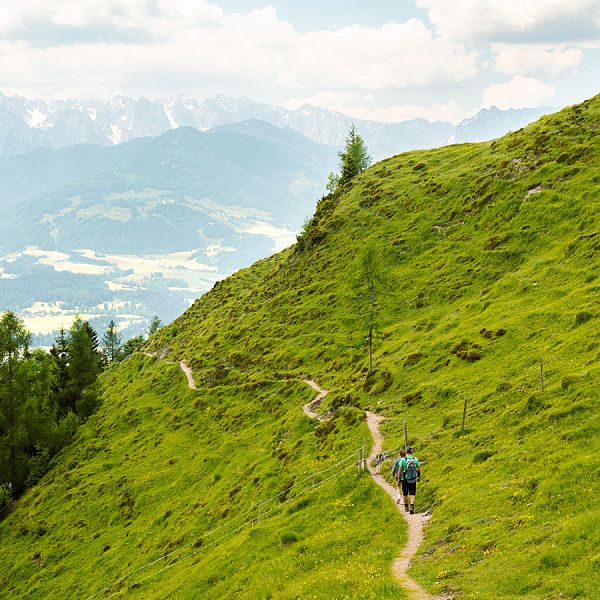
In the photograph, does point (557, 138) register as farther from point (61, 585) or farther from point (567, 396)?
point (61, 585)

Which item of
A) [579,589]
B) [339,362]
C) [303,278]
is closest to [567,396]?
[579,589]

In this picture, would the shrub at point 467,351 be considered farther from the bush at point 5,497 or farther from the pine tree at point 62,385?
the pine tree at point 62,385

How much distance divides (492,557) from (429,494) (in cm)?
930

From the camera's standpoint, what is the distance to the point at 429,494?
28.7 meters

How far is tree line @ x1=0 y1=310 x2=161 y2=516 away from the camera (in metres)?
75.1

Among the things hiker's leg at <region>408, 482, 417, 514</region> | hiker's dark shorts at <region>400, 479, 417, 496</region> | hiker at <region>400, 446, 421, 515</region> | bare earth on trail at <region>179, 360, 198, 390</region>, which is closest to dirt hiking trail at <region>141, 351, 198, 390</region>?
bare earth on trail at <region>179, 360, 198, 390</region>

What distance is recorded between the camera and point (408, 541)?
2498 centimetres

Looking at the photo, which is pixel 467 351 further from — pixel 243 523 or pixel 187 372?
pixel 187 372

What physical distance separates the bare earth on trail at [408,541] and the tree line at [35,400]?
58228mm

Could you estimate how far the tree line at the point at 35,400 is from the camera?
75062mm

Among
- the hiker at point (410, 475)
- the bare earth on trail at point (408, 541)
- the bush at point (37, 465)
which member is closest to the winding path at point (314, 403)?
the bare earth on trail at point (408, 541)

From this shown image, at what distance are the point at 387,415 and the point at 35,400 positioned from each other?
56.1m

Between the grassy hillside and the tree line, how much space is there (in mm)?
3961

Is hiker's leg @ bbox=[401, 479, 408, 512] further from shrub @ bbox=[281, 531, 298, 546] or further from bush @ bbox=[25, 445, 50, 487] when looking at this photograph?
bush @ bbox=[25, 445, 50, 487]
